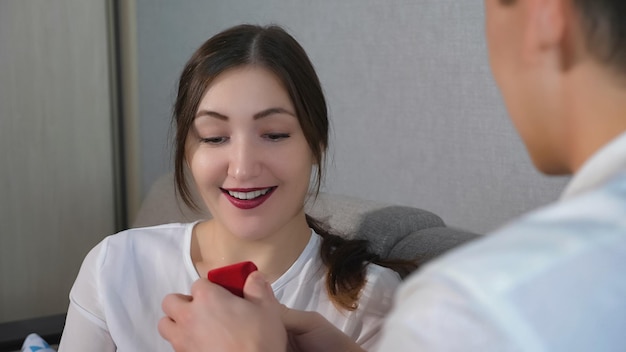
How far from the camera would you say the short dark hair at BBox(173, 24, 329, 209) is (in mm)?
1449

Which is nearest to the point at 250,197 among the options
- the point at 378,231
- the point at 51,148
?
the point at 378,231

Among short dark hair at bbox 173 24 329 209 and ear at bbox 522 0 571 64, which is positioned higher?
ear at bbox 522 0 571 64

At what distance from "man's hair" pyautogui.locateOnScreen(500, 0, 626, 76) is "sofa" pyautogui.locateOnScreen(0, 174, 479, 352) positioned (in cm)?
102

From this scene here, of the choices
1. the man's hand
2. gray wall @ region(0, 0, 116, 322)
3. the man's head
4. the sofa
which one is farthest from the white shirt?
gray wall @ region(0, 0, 116, 322)

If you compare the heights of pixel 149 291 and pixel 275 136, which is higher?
pixel 275 136

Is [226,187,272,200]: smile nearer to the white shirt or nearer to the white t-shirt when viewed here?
the white t-shirt

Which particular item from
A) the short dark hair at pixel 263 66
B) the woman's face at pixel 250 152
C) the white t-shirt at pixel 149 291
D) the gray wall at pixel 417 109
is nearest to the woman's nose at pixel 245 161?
the woman's face at pixel 250 152

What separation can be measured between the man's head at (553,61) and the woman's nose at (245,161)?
0.82m

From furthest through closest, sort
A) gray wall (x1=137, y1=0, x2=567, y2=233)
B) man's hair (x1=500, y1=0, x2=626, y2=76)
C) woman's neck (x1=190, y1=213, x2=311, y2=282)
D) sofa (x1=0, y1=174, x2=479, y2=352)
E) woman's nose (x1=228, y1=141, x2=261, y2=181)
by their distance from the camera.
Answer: gray wall (x1=137, y1=0, x2=567, y2=233)
sofa (x1=0, y1=174, x2=479, y2=352)
woman's neck (x1=190, y1=213, x2=311, y2=282)
woman's nose (x1=228, y1=141, x2=261, y2=181)
man's hair (x1=500, y1=0, x2=626, y2=76)

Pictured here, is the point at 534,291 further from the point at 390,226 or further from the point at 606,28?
the point at 390,226

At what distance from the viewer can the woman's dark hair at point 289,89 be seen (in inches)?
57.1

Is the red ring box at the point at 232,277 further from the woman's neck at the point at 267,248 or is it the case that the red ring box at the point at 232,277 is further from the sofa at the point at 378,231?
the sofa at the point at 378,231

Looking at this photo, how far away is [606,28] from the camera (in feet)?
1.75

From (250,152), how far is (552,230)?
38.8 inches
